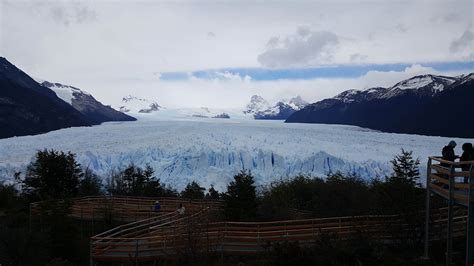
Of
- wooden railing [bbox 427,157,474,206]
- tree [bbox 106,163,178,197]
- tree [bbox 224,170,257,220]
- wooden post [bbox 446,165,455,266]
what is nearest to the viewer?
wooden railing [bbox 427,157,474,206]

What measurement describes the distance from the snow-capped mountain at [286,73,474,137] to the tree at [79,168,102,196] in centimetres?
5350

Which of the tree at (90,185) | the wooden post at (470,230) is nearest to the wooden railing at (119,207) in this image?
the tree at (90,185)

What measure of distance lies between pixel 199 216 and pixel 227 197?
6874mm

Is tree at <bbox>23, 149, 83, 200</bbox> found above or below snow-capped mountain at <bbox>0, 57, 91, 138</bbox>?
below

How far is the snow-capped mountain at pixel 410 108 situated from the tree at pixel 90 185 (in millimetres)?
53497

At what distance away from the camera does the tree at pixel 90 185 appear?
28281 millimetres

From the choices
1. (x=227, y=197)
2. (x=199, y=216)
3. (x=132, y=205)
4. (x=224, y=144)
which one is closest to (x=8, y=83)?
(x=224, y=144)

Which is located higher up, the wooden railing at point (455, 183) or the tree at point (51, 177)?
the wooden railing at point (455, 183)

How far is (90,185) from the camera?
29250 mm

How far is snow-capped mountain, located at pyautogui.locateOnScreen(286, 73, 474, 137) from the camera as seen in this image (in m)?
73.0

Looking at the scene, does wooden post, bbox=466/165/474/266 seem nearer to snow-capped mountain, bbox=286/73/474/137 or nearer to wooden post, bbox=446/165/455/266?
wooden post, bbox=446/165/455/266

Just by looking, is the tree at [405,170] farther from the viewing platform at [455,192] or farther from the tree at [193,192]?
the tree at [193,192]

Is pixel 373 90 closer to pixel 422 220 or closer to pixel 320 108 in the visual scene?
pixel 320 108

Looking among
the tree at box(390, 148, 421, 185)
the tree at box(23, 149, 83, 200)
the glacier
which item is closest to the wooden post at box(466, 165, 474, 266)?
the tree at box(390, 148, 421, 185)
